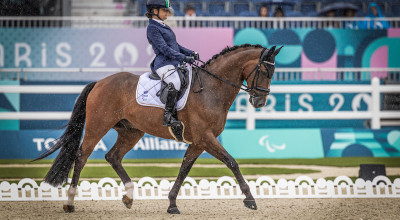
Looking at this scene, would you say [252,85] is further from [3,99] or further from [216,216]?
[3,99]

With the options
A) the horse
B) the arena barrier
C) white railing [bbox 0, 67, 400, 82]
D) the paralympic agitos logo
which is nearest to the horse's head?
the horse

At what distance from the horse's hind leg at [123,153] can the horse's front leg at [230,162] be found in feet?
3.42

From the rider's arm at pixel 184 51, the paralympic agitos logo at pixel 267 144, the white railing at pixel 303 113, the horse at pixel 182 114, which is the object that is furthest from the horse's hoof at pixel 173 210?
the white railing at pixel 303 113

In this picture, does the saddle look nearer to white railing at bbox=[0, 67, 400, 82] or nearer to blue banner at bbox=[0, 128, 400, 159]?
blue banner at bbox=[0, 128, 400, 159]

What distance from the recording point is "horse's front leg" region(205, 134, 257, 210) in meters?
5.66

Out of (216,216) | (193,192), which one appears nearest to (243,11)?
(193,192)

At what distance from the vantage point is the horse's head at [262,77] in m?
5.90

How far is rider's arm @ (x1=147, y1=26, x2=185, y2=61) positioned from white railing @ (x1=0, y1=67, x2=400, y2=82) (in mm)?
6103

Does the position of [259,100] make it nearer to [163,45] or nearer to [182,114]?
[182,114]

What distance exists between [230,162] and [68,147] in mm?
1977

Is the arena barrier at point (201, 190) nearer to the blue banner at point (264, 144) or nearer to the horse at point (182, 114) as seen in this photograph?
the horse at point (182, 114)

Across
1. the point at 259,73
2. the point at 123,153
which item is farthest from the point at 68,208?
the point at 259,73

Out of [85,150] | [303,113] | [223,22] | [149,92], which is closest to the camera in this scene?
[149,92]

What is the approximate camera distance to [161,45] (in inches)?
237
